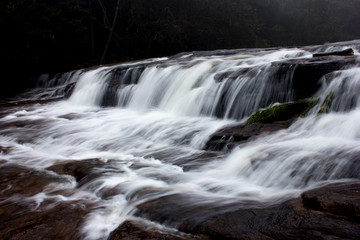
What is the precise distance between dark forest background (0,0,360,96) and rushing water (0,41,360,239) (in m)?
7.63

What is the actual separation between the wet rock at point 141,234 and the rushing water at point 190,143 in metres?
0.16

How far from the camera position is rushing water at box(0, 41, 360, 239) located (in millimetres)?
3506

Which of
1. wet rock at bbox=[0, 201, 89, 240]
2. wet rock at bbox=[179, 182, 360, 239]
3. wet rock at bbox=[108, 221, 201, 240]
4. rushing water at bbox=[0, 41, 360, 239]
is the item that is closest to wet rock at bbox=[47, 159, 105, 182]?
rushing water at bbox=[0, 41, 360, 239]

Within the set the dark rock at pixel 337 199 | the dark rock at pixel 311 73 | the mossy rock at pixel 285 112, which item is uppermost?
the dark rock at pixel 311 73

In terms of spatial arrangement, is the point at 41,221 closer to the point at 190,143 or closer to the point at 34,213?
the point at 34,213

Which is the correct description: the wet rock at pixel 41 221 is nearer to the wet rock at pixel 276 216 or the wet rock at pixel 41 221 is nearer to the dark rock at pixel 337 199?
the wet rock at pixel 276 216

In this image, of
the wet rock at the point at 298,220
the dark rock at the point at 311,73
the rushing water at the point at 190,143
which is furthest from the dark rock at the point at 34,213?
the dark rock at the point at 311,73

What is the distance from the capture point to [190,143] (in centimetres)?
553

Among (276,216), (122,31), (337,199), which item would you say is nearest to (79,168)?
(276,216)

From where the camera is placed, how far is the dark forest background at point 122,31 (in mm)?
16180

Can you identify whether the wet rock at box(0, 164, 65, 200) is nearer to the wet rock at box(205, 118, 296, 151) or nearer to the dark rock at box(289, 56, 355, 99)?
the wet rock at box(205, 118, 296, 151)

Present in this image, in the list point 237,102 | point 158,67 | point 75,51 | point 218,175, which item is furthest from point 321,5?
point 218,175

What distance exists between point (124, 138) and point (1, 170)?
2.28 metres

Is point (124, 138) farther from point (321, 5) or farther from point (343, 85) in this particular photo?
point (321, 5)
